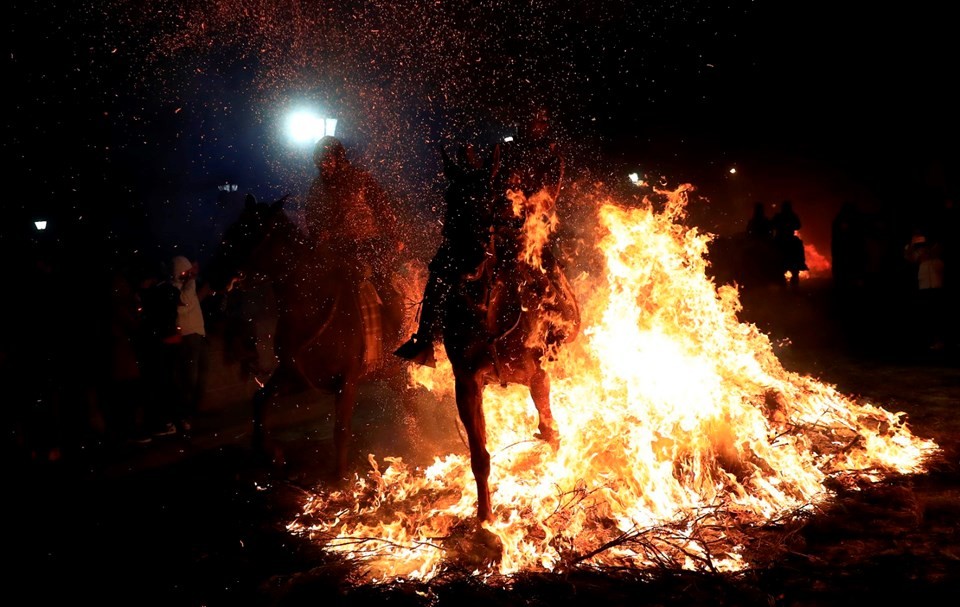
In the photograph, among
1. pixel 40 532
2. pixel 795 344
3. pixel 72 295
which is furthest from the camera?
pixel 795 344

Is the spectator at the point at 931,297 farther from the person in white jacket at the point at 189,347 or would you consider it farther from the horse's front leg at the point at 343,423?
the person in white jacket at the point at 189,347

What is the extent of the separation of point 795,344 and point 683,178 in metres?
19.5

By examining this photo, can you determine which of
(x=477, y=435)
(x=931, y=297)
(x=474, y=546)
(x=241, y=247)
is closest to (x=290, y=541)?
(x=474, y=546)

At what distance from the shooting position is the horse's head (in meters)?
6.16

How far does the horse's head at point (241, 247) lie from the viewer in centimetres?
616

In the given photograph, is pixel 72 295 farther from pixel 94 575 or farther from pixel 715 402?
pixel 715 402

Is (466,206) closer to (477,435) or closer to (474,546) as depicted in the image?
(477,435)

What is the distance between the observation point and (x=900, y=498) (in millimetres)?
4758

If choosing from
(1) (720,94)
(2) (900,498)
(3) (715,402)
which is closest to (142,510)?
(3) (715,402)

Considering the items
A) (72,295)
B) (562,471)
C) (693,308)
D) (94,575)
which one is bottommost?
(94,575)

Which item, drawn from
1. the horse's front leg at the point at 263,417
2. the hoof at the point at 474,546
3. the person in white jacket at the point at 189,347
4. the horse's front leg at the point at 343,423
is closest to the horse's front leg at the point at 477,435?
the hoof at the point at 474,546

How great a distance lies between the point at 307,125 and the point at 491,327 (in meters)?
7.63

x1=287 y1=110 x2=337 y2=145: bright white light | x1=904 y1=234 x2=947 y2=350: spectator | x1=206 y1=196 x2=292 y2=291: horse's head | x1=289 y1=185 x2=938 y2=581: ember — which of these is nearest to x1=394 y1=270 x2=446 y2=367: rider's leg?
x1=289 y1=185 x2=938 y2=581: ember

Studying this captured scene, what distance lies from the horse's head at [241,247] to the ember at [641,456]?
2398 millimetres
